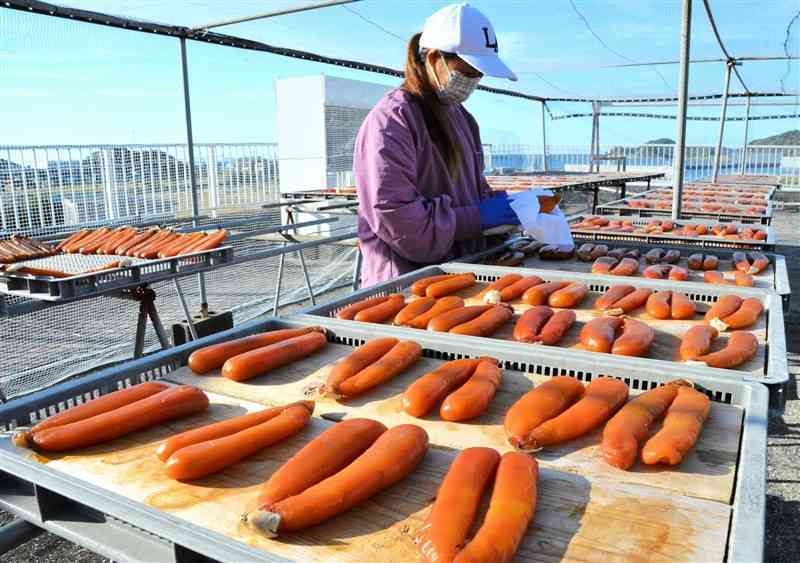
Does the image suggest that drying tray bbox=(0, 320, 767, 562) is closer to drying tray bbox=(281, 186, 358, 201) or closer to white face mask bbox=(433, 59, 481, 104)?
white face mask bbox=(433, 59, 481, 104)

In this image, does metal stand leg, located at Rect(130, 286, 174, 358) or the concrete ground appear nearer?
the concrete ground

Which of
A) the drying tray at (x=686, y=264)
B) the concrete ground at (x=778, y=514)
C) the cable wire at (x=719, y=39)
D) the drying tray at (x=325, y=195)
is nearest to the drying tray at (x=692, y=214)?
the concrete ground at (x=778, y=514)

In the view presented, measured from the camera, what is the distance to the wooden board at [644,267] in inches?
116

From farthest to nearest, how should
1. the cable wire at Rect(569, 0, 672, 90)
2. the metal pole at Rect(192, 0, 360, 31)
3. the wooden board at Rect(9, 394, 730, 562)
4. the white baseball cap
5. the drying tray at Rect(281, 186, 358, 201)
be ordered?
the drying tray at Rect(281, 186, 358, 201) → the cable wire at Rect(569, 0, 672, 90) → the metal pole at Rect(192, 0, 360, 31) → the white baseball cap → the wooden board at Rect(9, 394, 730, 562)

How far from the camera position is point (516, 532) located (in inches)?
38.5

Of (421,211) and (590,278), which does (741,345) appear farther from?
(421,211)

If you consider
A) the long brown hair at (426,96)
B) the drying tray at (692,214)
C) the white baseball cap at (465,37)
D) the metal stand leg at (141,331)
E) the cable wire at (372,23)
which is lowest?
the metal stand leg at (141,331)

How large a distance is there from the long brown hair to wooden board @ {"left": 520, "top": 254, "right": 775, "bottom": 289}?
2.68ft

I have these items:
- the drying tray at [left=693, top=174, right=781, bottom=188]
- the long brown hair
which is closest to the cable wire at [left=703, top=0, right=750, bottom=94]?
the drying tray at [left=693, top=174, right=781, bottom=188]

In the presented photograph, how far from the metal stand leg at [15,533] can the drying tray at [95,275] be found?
2827 mm

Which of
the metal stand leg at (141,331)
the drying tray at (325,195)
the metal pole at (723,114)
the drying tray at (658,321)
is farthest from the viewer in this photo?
the metal pole at (723,114)

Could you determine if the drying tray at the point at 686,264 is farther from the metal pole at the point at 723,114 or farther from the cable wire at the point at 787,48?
the metal pole at the point at 723,114

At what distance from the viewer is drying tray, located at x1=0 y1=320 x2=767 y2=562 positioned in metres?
1.00

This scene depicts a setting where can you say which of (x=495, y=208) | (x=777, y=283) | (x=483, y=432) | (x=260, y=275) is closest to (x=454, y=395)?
(x=483, y=432)
